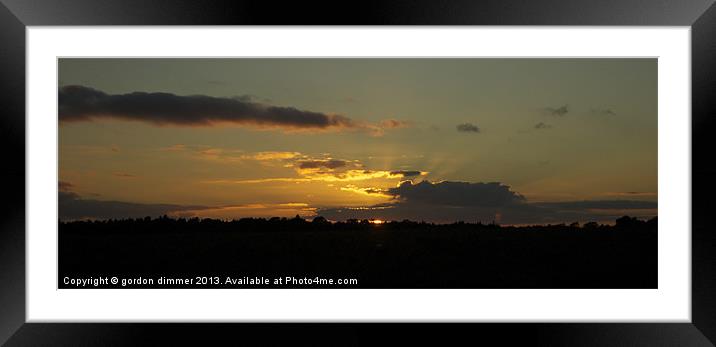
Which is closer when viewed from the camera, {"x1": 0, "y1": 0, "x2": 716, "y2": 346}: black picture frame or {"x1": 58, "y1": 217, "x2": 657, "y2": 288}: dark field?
{"x1": 0, "y1": 0, "x2": 716, "y2": 346}: black picture frame

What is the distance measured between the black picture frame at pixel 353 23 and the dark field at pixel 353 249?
4.06 feet

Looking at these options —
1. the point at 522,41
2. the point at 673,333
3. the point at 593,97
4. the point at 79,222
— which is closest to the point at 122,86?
the point at 79,222

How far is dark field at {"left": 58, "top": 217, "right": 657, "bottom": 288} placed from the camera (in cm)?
335

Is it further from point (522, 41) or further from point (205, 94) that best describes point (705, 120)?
point (205, 94)

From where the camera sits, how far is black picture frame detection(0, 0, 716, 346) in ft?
6.30

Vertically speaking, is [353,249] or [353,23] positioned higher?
[353,23]

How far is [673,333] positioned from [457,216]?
1566 mm

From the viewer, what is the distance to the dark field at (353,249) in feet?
11.0

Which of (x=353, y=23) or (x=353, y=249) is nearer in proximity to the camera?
(x=353, y=23)

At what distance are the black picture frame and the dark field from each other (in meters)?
1.24

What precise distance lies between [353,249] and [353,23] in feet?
6.24

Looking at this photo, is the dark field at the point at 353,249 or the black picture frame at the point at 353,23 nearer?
the black picture frame at the point at 353,23

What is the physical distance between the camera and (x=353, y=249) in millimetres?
3578

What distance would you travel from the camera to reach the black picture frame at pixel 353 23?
1.92 metres
